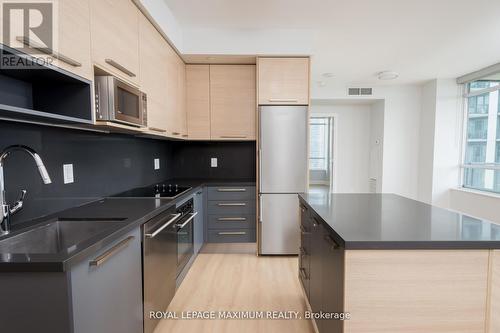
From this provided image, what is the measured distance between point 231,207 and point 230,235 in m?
0.35

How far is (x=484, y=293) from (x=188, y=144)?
324 centimetres

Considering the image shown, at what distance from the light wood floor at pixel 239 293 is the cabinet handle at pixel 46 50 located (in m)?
1.80

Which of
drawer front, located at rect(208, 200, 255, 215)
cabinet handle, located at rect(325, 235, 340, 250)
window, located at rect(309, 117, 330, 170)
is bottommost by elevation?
drawer front, located at rect(208, 200, 255, 215)

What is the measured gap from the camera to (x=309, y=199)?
1.86 m

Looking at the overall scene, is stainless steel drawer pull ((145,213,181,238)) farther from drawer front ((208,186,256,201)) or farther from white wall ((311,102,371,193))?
white wall ((311,102,371,193))

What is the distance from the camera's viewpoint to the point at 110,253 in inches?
44.1

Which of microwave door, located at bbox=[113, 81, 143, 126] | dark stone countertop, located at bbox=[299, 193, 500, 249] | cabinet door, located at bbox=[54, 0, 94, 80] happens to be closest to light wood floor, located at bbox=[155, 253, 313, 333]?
dark stone countertop, located at bbox=[299, 193, 500, 249]

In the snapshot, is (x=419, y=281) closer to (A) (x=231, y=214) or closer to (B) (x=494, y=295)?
(B) (x=494, y=295)

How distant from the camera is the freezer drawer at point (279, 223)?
296 cm

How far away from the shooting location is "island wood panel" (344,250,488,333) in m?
1.01

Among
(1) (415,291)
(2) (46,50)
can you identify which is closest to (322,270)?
(1) (415,291)

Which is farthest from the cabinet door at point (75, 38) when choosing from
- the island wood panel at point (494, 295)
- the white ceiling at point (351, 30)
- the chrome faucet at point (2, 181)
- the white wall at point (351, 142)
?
the white wall at point (351, 142)

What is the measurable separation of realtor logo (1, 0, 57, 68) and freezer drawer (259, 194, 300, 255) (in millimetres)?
2317

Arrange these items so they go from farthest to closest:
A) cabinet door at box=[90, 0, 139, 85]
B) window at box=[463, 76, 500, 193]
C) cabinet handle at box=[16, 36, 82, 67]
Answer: window at box=[463, 76, 500, 193] → cabinet door at box=[90, 0, 139, 85] → cabinet handle at box=[16, 36, 82, 67]
